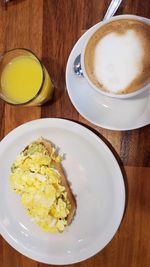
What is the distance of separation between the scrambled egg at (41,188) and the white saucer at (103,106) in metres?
0.14

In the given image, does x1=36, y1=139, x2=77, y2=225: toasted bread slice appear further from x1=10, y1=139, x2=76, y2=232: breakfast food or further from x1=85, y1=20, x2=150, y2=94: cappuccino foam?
x1=85, y1=20, x2=150, y2=94: cappuccino foam

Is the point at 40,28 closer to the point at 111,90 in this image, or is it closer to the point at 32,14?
the point at 32,14

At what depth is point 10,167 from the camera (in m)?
0.96

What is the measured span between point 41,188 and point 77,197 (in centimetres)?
9

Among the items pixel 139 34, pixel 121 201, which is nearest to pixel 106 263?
pixel 121 201

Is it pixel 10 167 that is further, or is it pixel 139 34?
pixel 10 167

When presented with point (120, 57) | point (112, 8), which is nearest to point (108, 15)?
point (112, 8)

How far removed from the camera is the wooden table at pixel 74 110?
2.93ft

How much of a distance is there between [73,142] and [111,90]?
0.57 ft

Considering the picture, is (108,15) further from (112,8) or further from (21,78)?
(21,78)

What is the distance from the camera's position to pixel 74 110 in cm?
92

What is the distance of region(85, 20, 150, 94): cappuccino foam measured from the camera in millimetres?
784

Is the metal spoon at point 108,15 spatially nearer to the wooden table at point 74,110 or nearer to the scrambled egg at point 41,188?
the wooden table at point 74,110

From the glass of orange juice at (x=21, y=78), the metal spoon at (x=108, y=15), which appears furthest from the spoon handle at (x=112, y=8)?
the glass of orange juice at (x=21, y=78)
